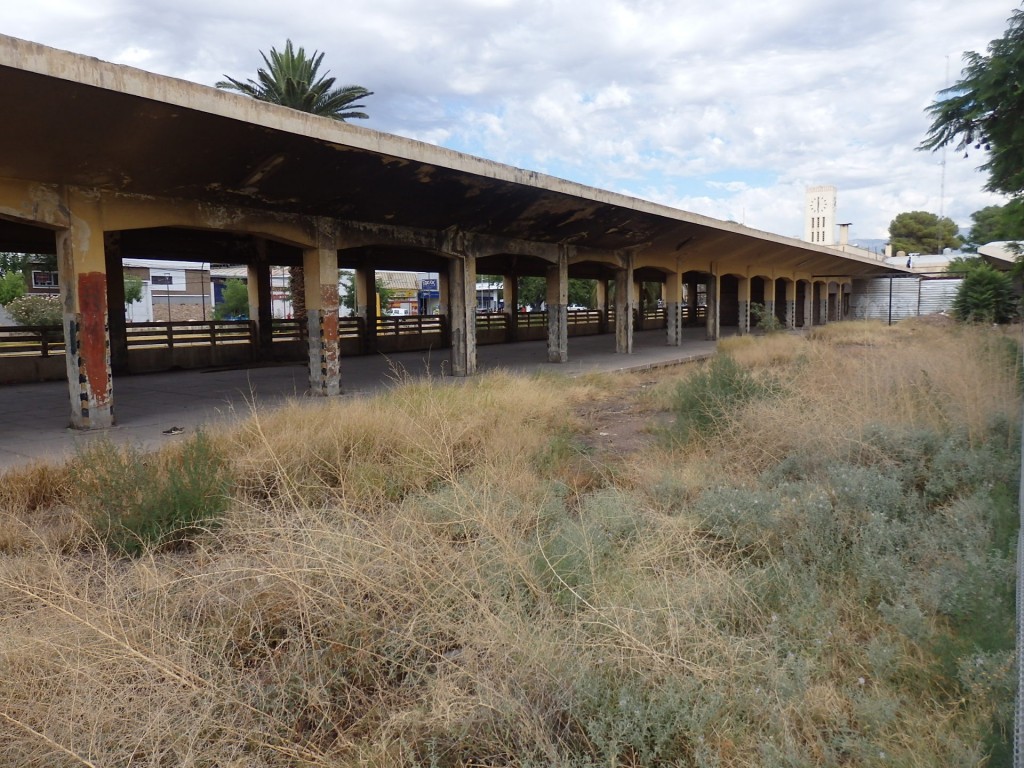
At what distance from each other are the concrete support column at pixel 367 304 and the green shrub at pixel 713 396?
48.4 feet

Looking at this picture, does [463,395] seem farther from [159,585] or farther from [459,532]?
[159,585]

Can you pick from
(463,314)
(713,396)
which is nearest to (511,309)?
(463,314)

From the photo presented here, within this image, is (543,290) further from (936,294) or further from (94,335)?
(94,335)

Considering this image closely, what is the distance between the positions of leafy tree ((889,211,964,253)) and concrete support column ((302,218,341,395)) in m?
81.4

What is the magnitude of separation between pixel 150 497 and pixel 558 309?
1485cm

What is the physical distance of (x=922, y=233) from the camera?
80.1 m

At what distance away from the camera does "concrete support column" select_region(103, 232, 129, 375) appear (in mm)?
15938

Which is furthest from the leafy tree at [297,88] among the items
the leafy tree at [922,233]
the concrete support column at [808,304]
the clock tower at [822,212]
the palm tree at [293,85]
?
the clock tower at [822,212]

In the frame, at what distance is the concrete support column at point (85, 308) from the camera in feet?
29.8

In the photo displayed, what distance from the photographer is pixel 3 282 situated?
42719mm

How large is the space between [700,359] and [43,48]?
17.1 m

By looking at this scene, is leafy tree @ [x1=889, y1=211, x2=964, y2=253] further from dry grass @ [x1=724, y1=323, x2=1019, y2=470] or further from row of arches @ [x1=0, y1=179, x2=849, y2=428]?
dry grass @ [x1=724, y1=323, x2=1019, y2=470]

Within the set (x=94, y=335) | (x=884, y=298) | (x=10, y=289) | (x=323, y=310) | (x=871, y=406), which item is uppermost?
(x=10, y=289)

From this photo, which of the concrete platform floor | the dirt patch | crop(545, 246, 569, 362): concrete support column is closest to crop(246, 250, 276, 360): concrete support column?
the concrete platform floor
